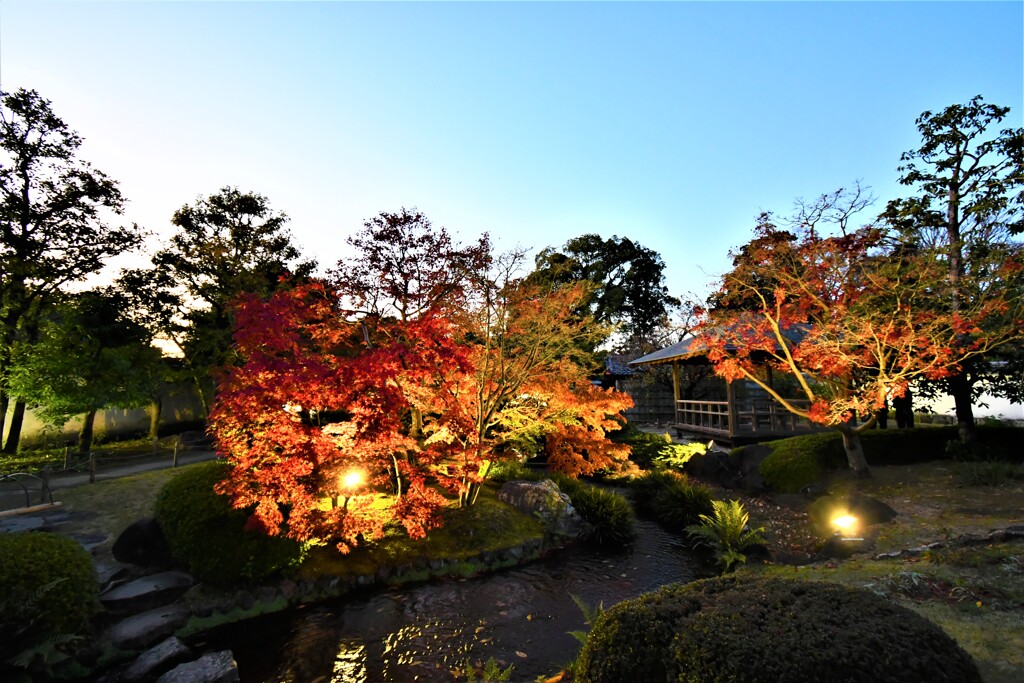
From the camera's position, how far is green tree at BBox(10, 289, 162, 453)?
14977 mm

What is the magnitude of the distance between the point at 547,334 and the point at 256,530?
6787 mm

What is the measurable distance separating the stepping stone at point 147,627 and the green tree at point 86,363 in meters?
12.7

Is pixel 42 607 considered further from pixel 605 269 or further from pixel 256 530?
pixel 605 269

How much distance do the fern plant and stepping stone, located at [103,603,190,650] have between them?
875cm

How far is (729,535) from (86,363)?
1992 cm

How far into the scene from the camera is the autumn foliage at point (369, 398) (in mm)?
7391

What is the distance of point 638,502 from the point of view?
12.9 meters

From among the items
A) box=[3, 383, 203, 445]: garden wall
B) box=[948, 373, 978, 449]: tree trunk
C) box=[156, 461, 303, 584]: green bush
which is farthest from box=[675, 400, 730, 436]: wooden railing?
box=[3, 383, 203, 445]: garden wall

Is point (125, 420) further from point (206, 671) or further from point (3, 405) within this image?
point (206, 671)

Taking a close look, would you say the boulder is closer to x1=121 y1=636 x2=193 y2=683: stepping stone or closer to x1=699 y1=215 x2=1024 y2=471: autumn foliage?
x1=121 y1=636 x2=193 y2=683: stepping stone

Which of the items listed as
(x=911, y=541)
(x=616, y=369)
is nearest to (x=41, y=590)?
(x=911, y=541)

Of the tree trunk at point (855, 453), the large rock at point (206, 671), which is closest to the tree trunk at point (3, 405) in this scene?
the large rock at point (206, 671)

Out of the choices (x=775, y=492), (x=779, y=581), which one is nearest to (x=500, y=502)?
(x=775, y=492)

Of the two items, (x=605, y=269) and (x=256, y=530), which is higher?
(x=605, y=269)
